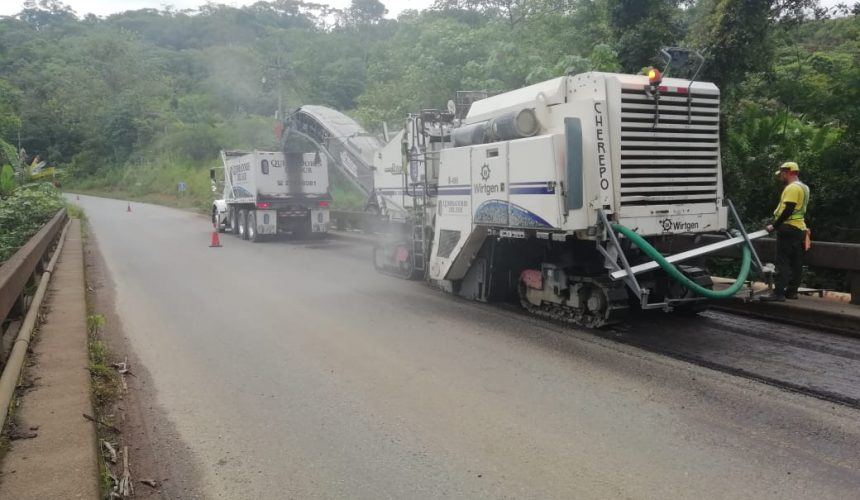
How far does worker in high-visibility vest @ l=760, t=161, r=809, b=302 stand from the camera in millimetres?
7566

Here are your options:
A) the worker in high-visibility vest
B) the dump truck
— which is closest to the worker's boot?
the worker in high-visibility vest

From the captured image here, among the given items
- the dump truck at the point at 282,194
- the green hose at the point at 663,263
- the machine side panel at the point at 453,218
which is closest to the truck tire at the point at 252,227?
the dump truck at the point at 282,194

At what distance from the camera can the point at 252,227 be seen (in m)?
20.3

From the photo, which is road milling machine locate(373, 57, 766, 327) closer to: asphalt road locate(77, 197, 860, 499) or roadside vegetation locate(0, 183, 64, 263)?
asphalt road locate(77, 197, 860, 499)

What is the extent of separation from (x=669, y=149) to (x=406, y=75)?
19.3 m

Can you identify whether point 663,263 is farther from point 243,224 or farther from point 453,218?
point 243,224

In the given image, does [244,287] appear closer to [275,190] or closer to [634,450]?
[634,450]

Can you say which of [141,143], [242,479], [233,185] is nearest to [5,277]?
[242,479]

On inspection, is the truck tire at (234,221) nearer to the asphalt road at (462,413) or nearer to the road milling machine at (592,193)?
the asphalt road at (462,413)

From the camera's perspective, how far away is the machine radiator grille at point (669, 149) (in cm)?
690

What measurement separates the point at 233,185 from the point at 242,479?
19.7 m

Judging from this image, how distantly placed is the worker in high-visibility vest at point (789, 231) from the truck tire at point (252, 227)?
15.5 meters

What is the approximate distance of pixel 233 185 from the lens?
73.7 feet

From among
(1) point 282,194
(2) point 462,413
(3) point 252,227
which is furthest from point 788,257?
(3) point 252,227
